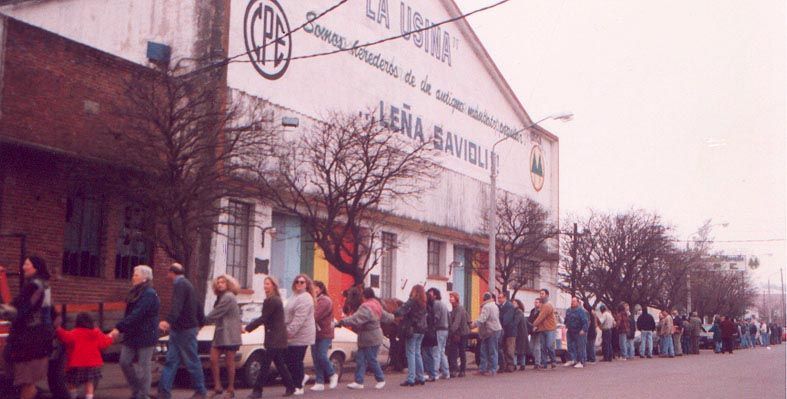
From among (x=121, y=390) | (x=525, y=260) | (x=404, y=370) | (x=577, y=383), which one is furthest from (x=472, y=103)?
(x=121, y=390)

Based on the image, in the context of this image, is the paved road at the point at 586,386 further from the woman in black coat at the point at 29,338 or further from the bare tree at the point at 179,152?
the woman in black coat at the point at 29,338

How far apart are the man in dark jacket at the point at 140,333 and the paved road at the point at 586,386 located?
8.70ft

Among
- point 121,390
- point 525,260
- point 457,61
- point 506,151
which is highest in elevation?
point 457,61

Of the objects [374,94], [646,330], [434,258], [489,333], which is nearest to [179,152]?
[489,333]

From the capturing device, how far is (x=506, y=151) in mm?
46406

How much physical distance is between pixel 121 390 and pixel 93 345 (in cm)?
295

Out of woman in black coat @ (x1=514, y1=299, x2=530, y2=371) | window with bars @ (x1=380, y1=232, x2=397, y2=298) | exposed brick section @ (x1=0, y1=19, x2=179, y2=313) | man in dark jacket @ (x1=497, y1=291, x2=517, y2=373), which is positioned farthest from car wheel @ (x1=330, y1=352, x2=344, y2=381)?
window with bars @ (x1=380, y1=232, x2=397, y2=298)

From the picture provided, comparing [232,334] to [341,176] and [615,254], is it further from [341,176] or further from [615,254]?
[615,254]

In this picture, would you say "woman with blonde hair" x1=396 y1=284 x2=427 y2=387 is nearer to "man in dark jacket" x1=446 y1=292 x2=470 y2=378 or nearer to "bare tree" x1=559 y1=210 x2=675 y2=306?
"man in dark jacket" x1=446 y1=292 x2=470 y2=378

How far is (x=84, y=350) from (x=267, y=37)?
56.7 ft

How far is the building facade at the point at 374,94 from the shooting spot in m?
26.2

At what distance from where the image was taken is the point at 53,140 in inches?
788

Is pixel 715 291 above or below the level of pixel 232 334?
above

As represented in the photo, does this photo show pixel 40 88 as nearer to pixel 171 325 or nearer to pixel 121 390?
pixel 121 390
